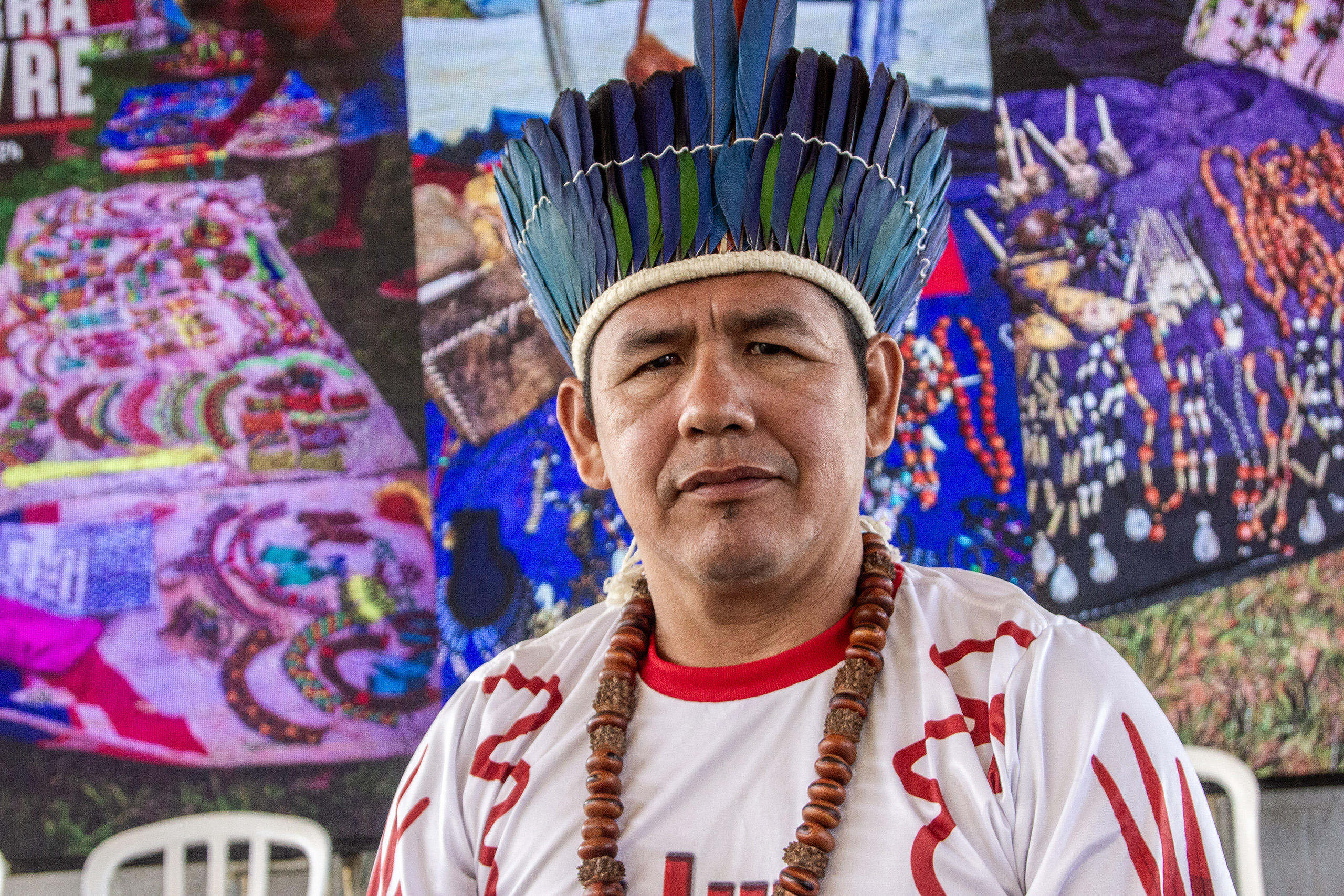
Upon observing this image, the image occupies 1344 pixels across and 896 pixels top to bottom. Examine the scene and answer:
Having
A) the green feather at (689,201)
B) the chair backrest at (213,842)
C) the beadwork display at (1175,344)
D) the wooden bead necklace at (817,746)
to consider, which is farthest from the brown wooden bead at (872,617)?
the chair backrest at (213,842)

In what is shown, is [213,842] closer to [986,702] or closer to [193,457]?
[193,457]

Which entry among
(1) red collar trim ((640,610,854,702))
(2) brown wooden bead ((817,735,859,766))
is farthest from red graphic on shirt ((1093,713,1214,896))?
(1) red collar trim ((640,610,854,702))

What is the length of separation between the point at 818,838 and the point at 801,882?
5cm

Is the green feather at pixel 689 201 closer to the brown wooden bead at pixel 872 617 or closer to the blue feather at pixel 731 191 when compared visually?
the blue feather at pixel 731 191

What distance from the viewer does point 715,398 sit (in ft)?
4.16

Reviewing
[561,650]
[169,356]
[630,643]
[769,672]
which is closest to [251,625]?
[169,356]

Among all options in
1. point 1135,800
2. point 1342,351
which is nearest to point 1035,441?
point 1342,351

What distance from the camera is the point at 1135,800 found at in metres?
1.04

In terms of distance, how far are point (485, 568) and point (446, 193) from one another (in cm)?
98

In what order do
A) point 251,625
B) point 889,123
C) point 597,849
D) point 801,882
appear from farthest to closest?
1. point 251,625
2. point 889,123
3. point 597,849
4. point 801,882

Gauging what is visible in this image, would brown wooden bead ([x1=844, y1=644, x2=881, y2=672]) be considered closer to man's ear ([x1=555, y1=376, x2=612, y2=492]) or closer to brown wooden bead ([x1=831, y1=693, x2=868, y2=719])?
brown wooden bead ([x1=831, y1=693, x2=868, y2=719])

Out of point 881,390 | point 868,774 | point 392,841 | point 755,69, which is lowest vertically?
point 392,841

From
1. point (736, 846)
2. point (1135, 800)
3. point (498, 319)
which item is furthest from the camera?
point (498, 319)

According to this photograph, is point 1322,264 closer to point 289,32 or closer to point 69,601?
point 289,32
